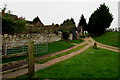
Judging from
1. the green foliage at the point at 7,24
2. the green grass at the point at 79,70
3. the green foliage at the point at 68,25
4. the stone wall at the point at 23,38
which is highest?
the green foliage at the point at 68,25

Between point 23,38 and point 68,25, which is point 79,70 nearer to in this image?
point 23,38

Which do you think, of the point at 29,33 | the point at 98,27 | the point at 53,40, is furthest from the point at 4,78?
the point at 98,27

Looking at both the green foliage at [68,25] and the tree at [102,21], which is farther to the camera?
the tree at [102,21]

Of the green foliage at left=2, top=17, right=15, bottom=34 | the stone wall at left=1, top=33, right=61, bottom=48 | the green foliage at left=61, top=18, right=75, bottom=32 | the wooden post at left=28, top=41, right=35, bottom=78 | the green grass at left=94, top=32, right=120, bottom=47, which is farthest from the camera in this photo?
the green foliage at left=61, top=18, right=75, bottom=32

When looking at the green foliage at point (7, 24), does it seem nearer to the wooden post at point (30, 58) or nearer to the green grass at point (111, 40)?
the wooden post at point (30, 58)

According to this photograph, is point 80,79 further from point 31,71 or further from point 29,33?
point 29,33

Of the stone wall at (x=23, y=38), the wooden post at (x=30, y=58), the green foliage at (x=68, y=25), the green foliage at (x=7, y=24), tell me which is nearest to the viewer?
the wooden post at (x=30, y=58)

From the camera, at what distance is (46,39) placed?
1986cm

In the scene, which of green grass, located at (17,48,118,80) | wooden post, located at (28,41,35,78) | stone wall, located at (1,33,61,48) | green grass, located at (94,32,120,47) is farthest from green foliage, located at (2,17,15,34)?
green grass, located at (94,32,120,47)

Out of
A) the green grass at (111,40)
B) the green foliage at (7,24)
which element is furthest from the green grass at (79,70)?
the green grass at (111,40)

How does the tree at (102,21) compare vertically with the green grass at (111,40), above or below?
above

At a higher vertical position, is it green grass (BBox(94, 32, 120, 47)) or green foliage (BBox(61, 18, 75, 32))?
green foliage (BBox(61, 18, 75, 32))

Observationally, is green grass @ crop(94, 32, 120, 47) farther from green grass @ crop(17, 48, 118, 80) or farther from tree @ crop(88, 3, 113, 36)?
green grass @ crop(17, 48, 118, 80)

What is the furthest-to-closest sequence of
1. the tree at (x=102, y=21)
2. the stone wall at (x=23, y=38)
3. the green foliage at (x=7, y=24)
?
1. the tree at (x=102, y=21)
2. the stone wall at (x=23, y=38)
3. the green foliage at (x=7, y=24)
